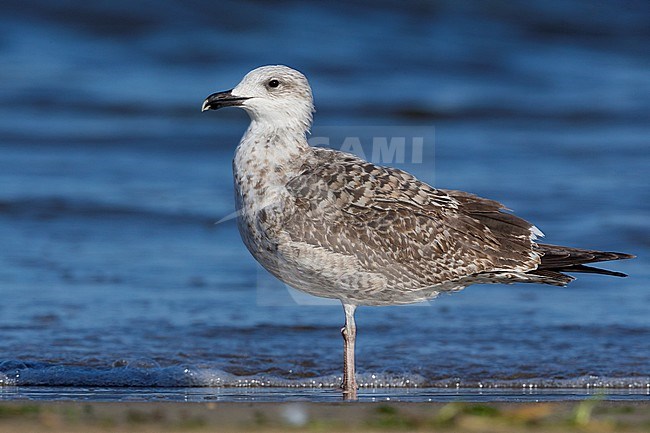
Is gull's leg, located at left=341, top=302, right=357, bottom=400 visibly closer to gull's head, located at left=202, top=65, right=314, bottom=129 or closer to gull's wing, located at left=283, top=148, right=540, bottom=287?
gull's wing, located at left=283, top=148, right=540, bottom=287

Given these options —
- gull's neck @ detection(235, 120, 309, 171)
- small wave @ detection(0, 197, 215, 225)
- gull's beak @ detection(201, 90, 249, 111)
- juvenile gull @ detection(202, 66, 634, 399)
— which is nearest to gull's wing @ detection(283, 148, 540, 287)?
juvenile gull @ detection(202, 66, 634, 399)

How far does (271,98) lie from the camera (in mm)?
6652

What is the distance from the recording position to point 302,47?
19906 mm

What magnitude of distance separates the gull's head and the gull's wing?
1.10ft

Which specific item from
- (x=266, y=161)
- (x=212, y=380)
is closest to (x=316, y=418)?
(x=266, y=161)

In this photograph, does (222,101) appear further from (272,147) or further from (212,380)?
(212,380)

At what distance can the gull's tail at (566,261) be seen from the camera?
6.38 m

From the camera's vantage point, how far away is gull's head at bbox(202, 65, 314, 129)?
6.57 metres

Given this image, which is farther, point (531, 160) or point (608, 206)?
point (531, 160)

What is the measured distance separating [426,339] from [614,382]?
146cm

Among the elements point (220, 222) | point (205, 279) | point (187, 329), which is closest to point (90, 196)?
point (220, 222)

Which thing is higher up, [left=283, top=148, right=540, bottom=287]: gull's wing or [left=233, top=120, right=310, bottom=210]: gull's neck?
[left=233, top=120, right=310, bottom=210]: gull's neck

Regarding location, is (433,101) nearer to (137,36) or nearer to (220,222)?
(137,36)

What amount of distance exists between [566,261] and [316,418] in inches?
86.7
